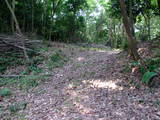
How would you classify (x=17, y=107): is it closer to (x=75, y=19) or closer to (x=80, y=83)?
(x=80, y=83)

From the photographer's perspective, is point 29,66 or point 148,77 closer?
Answer: point 148,77

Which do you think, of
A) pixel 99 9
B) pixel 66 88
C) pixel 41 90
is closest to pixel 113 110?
pixel 66 88

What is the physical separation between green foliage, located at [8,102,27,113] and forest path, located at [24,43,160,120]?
6.9 inches

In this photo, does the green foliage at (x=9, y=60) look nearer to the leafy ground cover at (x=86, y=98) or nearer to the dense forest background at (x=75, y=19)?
the leafy ground cover at (x=86, y=98)

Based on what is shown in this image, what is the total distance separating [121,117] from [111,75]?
9.58 feet

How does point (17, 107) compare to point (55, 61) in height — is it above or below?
below

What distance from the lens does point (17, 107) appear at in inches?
201

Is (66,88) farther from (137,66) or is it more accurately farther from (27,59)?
(27,59)

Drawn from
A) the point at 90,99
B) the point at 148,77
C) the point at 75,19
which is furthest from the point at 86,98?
the point at 75,19

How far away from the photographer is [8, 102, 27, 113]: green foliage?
5.00 metres

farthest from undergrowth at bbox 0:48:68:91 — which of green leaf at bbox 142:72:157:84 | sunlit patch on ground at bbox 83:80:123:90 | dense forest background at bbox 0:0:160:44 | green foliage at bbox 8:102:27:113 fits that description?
green leaf at bbox 142:72:157:84

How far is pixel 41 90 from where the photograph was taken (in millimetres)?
6340

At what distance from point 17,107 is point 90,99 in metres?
2.26

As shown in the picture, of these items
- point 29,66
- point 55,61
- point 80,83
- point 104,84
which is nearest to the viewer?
point 104,84
